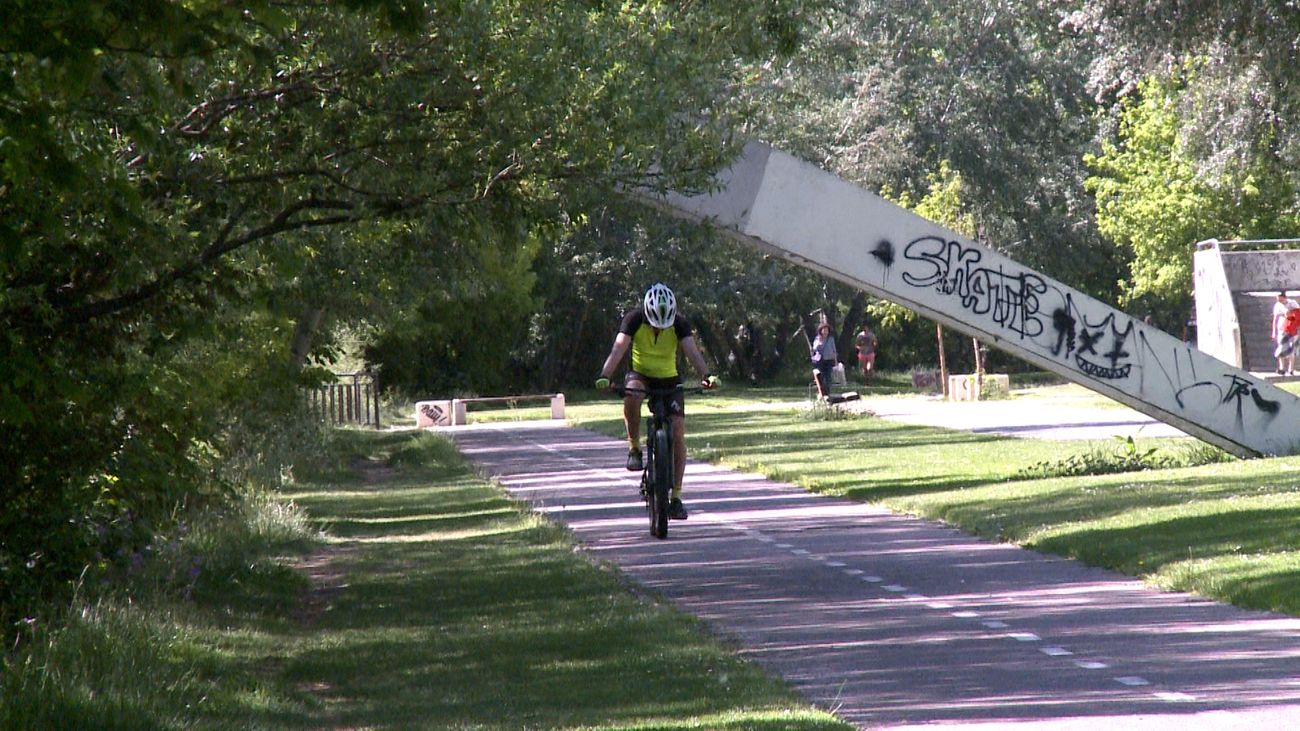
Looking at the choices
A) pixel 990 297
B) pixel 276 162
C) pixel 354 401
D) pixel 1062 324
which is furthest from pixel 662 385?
pixel 354 401

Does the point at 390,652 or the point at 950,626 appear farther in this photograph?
the point at 390,652

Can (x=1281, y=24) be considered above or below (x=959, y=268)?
above

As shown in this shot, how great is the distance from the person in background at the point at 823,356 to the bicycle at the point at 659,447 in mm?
21980

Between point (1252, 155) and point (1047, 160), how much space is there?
2943cm

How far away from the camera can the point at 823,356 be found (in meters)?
37.5

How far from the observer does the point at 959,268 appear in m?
19.9

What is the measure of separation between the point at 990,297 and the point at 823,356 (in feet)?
57.2

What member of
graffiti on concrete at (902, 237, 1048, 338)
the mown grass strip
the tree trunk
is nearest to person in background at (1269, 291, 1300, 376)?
graffiti on concrete at (902, 237, 1048, 338)

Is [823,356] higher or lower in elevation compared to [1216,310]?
lower

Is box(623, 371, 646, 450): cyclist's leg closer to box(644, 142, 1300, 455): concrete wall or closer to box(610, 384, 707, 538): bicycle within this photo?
box(610, 384, 707, 538): bicycle

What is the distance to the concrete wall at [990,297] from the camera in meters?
18.3

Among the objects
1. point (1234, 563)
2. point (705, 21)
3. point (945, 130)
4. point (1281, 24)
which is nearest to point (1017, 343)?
point (1281, 24)

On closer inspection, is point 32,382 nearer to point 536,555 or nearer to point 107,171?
point 107,171

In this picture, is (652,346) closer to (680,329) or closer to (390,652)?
(680,329)
